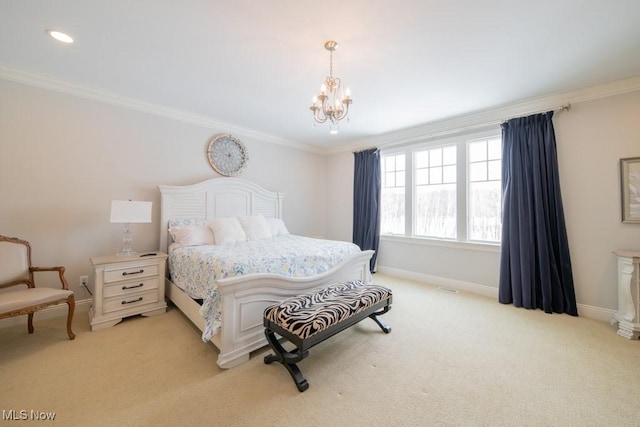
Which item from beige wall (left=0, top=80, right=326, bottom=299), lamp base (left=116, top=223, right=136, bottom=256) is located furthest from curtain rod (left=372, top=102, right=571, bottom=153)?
lamp base (left=116, top=223, right=136, bottom=256)

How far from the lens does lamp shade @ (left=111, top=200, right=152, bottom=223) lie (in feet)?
8.71

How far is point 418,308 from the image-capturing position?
3.06m

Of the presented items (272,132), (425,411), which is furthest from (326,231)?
(425,411)

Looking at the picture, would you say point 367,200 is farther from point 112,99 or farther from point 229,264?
point 112,99

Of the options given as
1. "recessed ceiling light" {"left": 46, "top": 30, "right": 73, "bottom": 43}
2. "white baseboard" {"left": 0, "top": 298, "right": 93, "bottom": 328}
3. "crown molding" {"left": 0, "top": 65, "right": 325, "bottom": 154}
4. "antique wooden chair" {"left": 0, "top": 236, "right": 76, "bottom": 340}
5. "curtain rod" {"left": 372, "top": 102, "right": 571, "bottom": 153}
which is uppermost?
"recessed ceiling light" {"left": 46, "top": 30, "right": 73, "bottom": 43}

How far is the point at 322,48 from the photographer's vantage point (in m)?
2.17

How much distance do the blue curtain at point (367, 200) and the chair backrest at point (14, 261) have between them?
4.46 m

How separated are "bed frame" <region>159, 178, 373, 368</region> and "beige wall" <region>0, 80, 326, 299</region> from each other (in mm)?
246

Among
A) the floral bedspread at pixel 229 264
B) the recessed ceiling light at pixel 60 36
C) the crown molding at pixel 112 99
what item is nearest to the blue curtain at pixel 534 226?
the floral bedspread at pixel 229 264

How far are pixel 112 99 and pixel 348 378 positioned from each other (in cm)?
405

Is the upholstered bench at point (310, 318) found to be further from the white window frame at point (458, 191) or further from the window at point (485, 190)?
the window at point (485, 190)

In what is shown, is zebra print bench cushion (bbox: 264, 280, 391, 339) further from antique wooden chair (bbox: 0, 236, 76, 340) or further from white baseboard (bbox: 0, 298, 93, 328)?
white baseboard (bbox: 0, 298, 93, 328)

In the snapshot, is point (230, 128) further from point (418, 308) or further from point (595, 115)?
point (595, 115)

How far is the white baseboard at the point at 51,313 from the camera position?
248 centimetres
